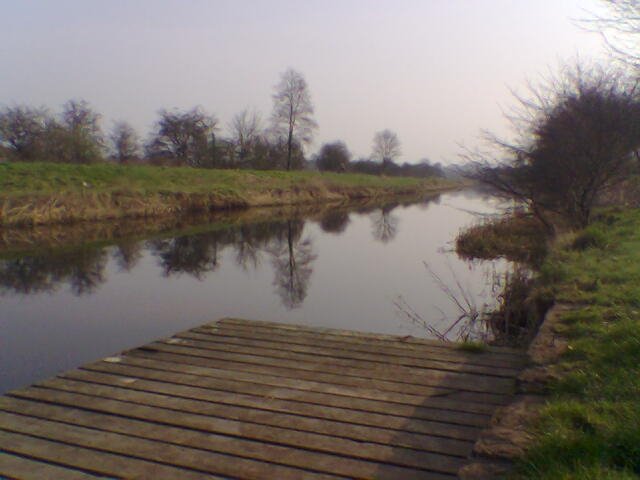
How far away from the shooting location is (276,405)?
379cm

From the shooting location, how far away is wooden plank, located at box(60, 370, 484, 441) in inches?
133

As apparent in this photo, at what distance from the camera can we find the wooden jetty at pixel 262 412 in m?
3.02

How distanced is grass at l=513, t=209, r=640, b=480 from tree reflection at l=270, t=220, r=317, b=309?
433 cm

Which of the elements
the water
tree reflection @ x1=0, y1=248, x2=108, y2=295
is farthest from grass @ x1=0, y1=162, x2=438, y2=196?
tree reflection @ x1=0, y1=248, x2=108, y2=295

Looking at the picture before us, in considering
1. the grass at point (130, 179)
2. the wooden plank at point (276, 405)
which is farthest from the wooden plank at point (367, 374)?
the grass at point (130, 179)

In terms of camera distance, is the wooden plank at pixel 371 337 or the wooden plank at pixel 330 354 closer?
the wooden plank at pixel 330 354

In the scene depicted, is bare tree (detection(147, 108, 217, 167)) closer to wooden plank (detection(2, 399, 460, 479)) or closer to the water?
the water

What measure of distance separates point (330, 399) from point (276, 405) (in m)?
0.37

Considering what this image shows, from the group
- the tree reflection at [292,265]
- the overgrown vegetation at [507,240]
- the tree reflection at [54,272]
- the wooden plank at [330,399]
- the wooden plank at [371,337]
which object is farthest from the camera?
the overgrown vegetation at [507,240]

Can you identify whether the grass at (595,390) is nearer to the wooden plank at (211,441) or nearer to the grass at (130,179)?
the wooden plank at (211,441)

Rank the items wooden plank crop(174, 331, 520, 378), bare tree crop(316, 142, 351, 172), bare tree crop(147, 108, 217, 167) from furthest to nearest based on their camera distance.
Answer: bare tree crop(316, 142, 351, 172) → bare tree crop(147, 108, 217, 167) → wooden plank crop(174, 331, 520, 378)

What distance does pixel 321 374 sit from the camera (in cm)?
443

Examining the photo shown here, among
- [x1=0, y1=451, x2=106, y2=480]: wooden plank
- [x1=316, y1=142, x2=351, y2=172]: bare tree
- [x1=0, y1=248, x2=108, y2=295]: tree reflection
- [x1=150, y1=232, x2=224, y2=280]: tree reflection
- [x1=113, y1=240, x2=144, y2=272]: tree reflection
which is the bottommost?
[x1=0, y1=248, x2=108, y2=295]: tree reflection

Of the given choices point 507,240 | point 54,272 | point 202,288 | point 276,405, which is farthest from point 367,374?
point 507,240
